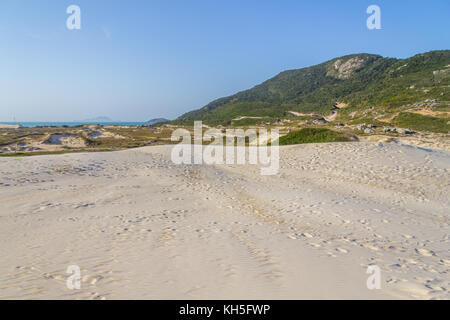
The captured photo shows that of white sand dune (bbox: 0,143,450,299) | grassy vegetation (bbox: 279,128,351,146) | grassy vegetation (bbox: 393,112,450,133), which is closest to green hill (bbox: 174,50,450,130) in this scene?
grassy vegetation (bbox: 393,112,450,133)

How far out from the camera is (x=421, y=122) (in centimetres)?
4000

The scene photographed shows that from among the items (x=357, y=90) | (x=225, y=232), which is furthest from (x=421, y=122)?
(x=357, y=90)

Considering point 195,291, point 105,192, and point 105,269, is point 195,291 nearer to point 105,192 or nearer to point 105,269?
point 105,269

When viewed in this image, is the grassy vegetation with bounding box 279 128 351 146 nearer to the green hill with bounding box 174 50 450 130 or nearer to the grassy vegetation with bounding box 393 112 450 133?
the grassy vegetation with bounding box 393 112 450 133

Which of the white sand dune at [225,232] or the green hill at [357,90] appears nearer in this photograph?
the white sand dune at [225,232]

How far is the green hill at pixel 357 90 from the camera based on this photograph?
59444 millimetres

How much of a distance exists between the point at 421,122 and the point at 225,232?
152 feet

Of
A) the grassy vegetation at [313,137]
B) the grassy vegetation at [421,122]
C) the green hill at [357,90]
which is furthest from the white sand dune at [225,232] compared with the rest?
the green hill at [357,90]

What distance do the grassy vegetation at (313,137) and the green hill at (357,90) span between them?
31790mm

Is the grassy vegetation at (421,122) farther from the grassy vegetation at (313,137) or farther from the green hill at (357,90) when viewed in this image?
the grassy vegetation at (313,137)

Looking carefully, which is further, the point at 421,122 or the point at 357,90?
the point at 357,90

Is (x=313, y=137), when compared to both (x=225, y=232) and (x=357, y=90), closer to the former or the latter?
(x=225, y=232)
